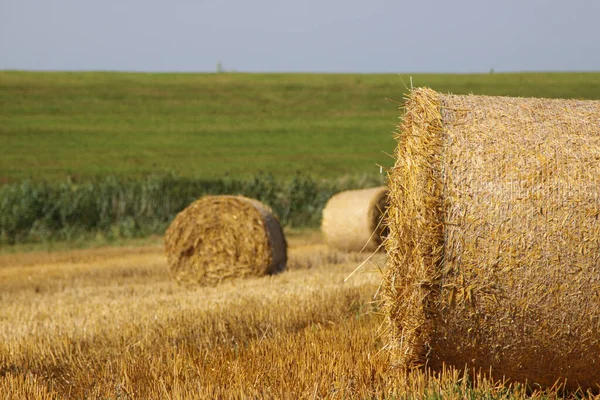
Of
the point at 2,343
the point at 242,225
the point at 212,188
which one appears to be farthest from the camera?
the point at 212,188

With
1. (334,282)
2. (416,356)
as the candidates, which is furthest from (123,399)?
(334,282)

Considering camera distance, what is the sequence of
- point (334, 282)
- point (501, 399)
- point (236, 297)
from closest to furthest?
point (501, 399) → point (236, 297) → point (334, 282)

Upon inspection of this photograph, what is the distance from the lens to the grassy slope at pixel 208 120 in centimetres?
2970

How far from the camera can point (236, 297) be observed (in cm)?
815

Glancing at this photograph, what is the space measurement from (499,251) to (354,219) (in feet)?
31.0

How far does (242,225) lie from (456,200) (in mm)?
6573

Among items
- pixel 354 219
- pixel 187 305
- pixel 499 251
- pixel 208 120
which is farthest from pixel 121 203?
pixel 208 120

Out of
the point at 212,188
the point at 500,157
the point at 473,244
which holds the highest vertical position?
the point at 500,157

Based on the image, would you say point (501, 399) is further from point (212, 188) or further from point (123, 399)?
point (212, 188)

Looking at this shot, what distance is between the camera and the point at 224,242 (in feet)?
36.6

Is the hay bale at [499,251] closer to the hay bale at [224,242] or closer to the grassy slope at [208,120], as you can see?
the hay bale at [224,242]

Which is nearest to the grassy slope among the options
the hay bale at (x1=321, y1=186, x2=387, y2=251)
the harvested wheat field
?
the hay bale at (x1=321, y1=186, x2=387, y2=251)

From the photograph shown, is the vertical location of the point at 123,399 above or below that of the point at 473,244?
below

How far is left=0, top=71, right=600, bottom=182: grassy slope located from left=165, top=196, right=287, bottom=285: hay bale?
13.7 metres
